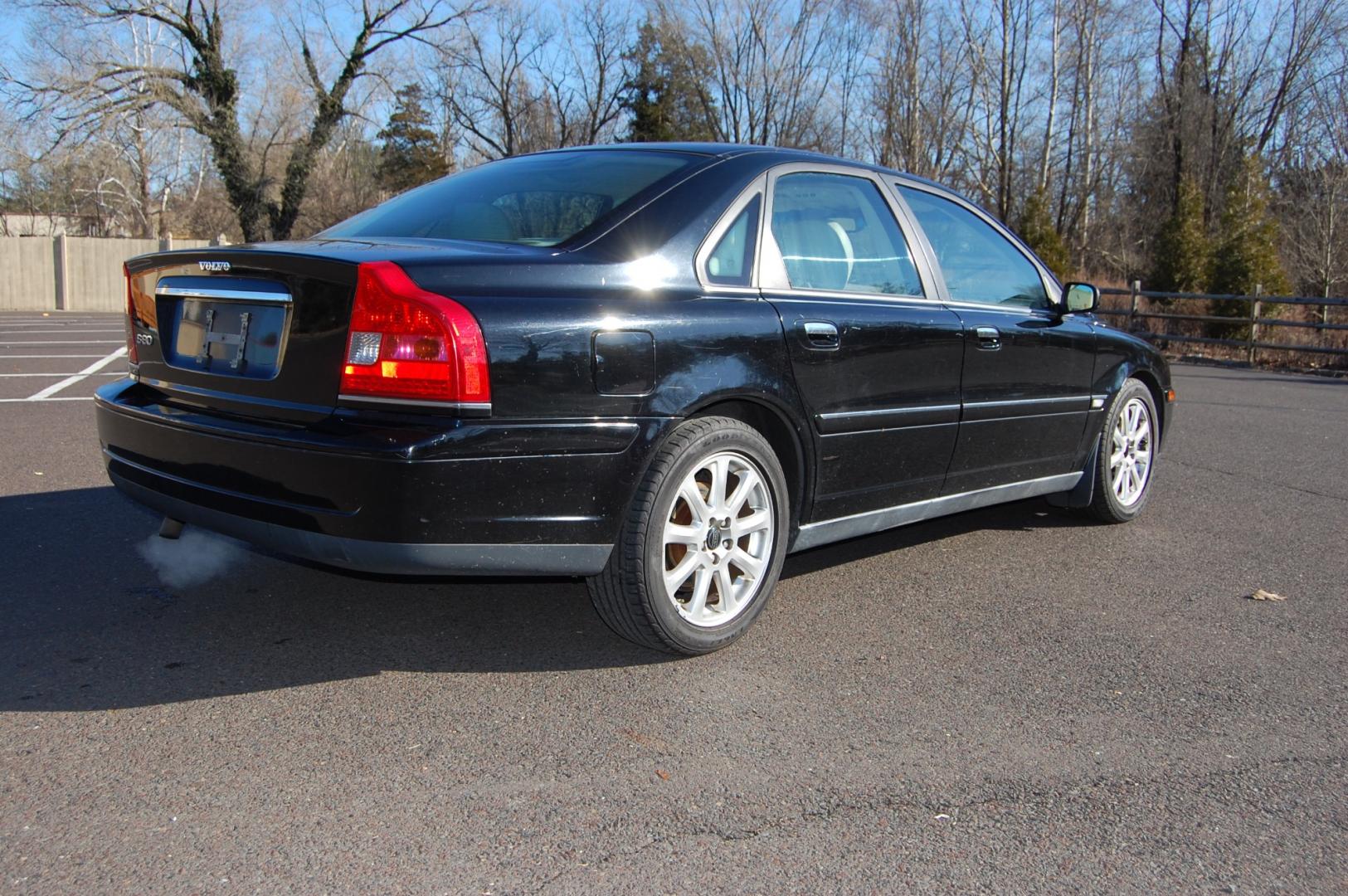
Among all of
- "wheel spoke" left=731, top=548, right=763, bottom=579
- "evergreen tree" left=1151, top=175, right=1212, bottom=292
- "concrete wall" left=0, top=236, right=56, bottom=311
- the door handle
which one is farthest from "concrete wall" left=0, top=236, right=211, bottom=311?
"wheel spoke" left=731, top=548, right=763, bottom=579

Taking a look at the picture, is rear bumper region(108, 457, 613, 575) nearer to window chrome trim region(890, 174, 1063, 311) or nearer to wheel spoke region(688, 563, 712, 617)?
wheel spoke region(688, 563, 712, 617)

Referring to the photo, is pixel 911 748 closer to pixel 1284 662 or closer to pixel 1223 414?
pixel 1284 662

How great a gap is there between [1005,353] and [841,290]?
1.00 meters

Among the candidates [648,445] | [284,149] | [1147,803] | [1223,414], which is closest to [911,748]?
[1147,803]

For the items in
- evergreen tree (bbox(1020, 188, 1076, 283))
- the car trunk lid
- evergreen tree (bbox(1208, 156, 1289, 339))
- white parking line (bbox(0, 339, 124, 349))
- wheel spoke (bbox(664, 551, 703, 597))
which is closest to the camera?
the car trunk lid

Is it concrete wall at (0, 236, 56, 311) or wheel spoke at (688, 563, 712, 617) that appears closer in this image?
wheel spoke at (688, 563, 712, 617)

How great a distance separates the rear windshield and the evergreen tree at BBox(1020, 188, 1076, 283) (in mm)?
24630

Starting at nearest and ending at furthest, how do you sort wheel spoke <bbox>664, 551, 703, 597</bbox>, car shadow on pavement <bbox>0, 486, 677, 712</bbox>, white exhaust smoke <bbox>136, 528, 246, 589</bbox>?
1. car shadow on pavement <bbox>0, 486, 677, 712</bbox>
2. wheel spoke <bbox>664, 551, 703, 597</bbox>
3. white exhaust smoke <bbox>136, 528, 246, 589</bbox>

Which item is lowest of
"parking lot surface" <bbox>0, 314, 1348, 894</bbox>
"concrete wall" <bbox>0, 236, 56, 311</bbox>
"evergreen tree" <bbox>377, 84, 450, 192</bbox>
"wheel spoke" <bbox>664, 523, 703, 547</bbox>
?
"parking lot surface" <bbox>0, 314, 1348, 894</bbox>

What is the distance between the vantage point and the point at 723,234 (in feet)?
12.1

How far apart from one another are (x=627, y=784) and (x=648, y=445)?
99 cm

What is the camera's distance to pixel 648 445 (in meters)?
3.31

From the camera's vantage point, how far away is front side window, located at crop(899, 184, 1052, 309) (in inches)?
182

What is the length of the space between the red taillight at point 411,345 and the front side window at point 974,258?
7.42ft
